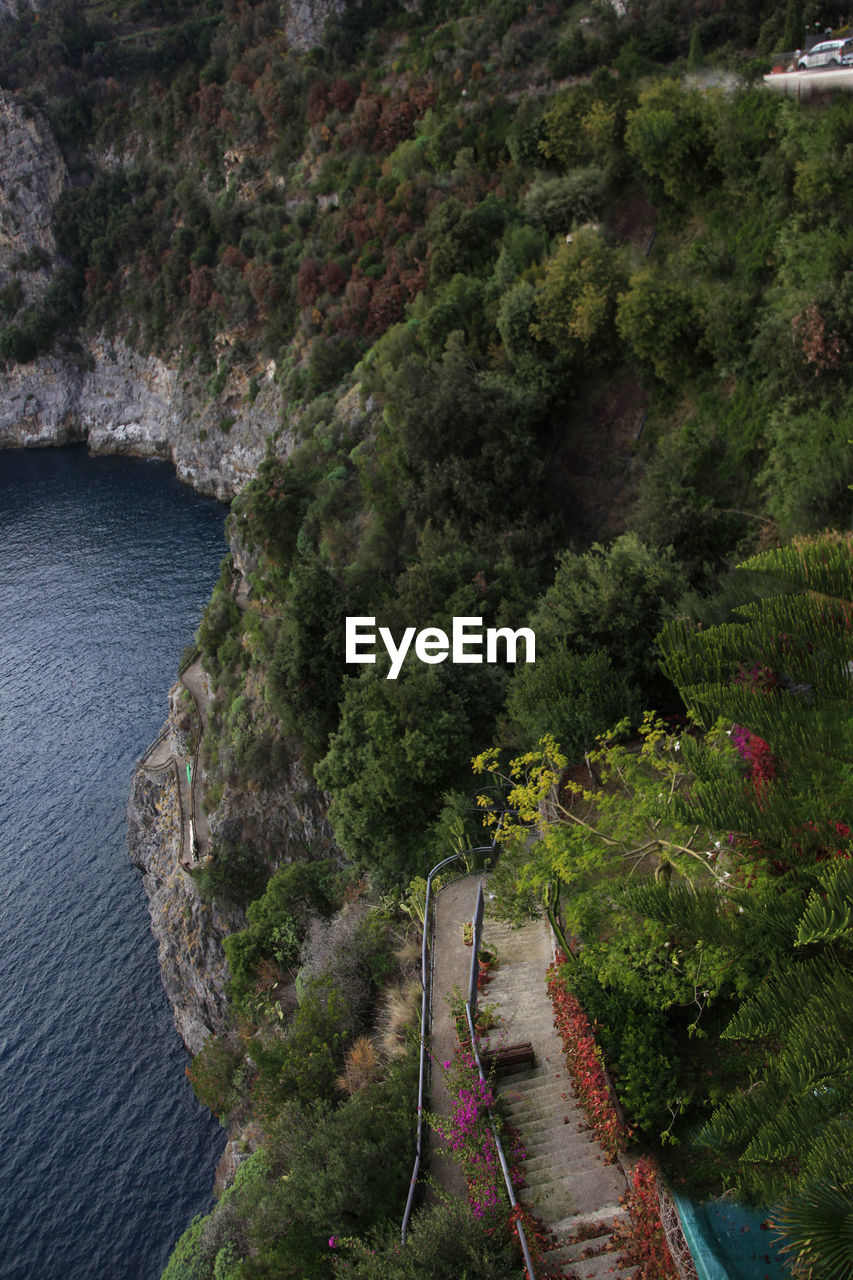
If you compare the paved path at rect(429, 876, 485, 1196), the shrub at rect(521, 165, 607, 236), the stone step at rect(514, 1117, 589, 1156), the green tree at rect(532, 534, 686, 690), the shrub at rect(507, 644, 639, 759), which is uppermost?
the shrub at rect(521, 165, 607, 236)

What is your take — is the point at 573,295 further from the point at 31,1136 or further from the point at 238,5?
the point at 238,5

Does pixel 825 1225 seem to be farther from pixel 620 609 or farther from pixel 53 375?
pixel 53 375

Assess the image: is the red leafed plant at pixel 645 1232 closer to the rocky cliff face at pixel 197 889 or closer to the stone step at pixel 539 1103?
the stone step at pixel 539 1103

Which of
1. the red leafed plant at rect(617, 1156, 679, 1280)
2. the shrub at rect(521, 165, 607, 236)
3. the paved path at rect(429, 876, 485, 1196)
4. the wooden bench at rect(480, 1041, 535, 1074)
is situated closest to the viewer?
the red leafed plant at rect(617, 1156, 679, 1280)

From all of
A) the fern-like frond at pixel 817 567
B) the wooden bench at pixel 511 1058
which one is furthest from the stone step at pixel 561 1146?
the fern-like frond at pixel 817 567

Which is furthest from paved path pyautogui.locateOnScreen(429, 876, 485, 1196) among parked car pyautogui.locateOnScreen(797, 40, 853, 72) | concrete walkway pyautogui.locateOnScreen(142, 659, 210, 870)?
parked car pyautogui.locateOnScreen(797, 40, 853, 72)

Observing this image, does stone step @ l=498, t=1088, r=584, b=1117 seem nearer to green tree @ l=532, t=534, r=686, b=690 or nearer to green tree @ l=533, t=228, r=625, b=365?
green tree @ l=532, t=534, r=686, b=690

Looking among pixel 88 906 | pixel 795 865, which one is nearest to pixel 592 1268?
pixel 795 865
